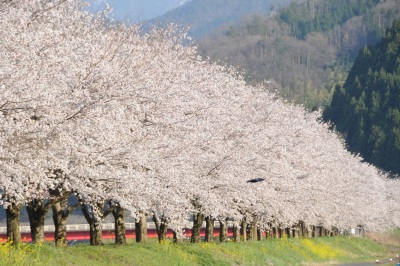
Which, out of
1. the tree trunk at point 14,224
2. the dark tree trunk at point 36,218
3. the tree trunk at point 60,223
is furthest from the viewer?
the tree trunk at point 60,223

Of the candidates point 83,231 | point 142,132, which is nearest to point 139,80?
point 142,132

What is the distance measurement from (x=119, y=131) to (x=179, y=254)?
462 inches

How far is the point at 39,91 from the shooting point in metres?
17.8

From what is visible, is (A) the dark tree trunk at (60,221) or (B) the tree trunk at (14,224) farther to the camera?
(A) the dark tree trunk at (60,221)

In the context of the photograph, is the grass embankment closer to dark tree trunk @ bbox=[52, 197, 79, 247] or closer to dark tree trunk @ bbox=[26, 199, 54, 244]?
dark tree trunk @ bbox=[52, 197, 79, 247]

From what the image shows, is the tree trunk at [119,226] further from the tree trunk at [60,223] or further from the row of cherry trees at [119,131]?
the tree trunk at [60,223]

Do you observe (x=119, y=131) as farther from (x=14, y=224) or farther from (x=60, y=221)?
(x=60, y=221)

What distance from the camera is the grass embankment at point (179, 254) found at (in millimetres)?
23734

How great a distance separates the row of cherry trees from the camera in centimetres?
1855

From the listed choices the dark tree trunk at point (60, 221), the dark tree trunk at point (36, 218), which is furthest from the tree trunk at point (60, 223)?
the dark tree trunk at point (36, 218)

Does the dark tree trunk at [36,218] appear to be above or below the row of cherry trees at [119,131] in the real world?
below

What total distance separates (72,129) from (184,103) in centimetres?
1144

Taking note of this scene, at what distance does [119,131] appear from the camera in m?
25.1

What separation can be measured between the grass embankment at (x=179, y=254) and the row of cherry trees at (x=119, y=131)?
1473 mm
